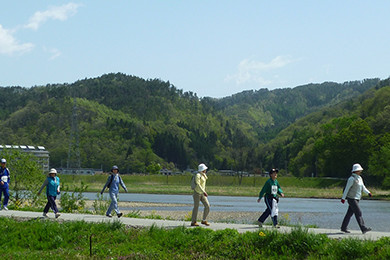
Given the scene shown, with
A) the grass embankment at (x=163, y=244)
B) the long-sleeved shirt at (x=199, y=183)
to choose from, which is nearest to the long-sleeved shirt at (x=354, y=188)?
the grass embankment at (x=163, y=244)

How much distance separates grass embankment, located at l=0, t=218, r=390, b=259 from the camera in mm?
14617

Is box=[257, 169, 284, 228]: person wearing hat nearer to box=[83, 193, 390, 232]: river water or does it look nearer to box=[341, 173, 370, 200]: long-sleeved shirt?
box=[83, 193, 390, 232]: river water

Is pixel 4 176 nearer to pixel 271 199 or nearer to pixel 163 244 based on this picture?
pixel 163 244

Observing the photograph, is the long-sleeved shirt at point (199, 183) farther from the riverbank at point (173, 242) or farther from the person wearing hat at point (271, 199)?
the person wearing hat at point (271, 199)

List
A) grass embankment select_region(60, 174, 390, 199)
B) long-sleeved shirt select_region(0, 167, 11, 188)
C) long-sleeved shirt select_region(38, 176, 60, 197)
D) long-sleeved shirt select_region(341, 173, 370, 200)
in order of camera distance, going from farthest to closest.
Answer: grass embankment select_region(60, 174, 390, 199) → long-sleeved shirt select_region(0, 167, 11, 188) → long-sleeved shirt select_region(38, 176, 60, 197) → long-sleeved shirt select_region(341, 173, 370, 200)

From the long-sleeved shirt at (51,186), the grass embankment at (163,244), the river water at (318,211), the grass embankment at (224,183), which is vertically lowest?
the grass embankment at (224,183)

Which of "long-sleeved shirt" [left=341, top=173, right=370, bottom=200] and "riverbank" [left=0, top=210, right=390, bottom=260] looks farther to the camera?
"long-sleeved shirt" [left=341, top=173, right=370, bottom=200]

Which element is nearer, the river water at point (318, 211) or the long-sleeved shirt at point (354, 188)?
the long-sleeved shirt at point (354, 188)

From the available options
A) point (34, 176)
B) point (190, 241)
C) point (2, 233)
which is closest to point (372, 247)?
point (190, 241)

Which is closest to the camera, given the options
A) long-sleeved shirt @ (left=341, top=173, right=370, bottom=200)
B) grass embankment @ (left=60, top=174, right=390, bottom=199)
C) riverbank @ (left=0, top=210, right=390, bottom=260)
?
riverbank @ (left=0, top=210, right=390, bottom=260)

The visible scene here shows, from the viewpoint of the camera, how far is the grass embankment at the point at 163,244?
1462 centimetres

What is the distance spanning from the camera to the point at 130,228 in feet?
61.7

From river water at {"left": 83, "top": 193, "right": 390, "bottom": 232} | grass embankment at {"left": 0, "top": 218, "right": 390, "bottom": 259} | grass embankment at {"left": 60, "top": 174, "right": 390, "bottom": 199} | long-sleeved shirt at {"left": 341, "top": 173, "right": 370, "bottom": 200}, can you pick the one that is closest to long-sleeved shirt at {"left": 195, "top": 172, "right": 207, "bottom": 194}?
grass embankment at {"left": 0, "top": 218, "right": 390, "bottom": 259}

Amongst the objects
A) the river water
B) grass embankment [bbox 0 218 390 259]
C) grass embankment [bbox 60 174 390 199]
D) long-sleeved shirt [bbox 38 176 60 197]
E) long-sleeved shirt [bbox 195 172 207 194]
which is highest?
long-sleeved shirt [bbox 195 172 207 194]
